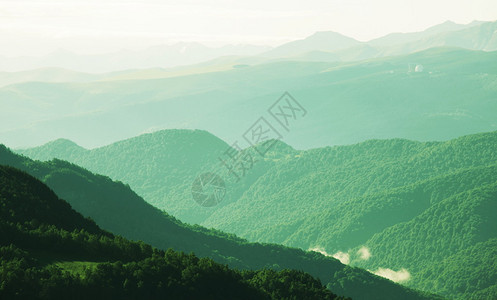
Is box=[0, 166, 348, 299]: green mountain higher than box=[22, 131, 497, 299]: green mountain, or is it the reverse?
box=[0, 166, 348, 299]: green mountain

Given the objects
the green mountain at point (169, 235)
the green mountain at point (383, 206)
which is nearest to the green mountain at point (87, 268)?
the green mountain at point (169, 235)

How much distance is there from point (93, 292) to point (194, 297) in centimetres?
648

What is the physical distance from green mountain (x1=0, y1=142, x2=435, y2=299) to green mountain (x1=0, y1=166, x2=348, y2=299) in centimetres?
2478

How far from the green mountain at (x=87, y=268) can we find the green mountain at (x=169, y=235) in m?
24.8

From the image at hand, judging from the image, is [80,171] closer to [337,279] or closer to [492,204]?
[337,279]

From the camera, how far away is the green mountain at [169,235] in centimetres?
7394

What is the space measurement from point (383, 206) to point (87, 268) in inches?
4286

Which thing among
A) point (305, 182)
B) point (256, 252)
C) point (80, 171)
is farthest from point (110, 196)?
point (305, 182)

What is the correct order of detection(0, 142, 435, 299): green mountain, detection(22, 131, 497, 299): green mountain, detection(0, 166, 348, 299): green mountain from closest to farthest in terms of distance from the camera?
detection(0, 166, 348, 299): green mountain
detection(0, 142, 435, 299): green mountain
detection(22, 131, 497, 299): green mountain

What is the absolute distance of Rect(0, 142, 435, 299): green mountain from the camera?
7394 centimetres

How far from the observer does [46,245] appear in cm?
3775

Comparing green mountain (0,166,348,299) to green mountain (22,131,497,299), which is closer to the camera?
green mountain (0,166,348,299)

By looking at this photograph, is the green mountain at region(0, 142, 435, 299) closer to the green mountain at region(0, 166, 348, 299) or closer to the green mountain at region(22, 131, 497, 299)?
the green mountain at region(22, 131, 497, 299)

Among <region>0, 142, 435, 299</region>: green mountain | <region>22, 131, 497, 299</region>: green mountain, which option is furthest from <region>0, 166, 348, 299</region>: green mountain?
<region>22, 131, 497, 299</region>: green mountain
